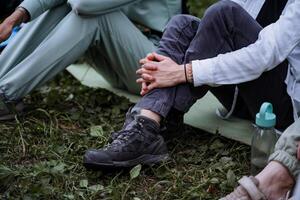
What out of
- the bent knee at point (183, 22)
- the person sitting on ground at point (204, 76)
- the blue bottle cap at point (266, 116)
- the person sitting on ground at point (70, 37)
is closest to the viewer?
the blue bottle cap at point (266, 116)

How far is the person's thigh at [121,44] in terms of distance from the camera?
312cm

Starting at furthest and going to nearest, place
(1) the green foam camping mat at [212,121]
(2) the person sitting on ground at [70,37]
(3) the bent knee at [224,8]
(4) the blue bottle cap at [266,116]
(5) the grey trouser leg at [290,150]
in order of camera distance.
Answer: (2) the person sitting on ground at [70,37] < (1) the green foam camping mat at [212,121] < (3) the bent knee at [224,8] < (4) the blue bottle cap at [266,116] < (5) the grey trouser leg at [290,150]

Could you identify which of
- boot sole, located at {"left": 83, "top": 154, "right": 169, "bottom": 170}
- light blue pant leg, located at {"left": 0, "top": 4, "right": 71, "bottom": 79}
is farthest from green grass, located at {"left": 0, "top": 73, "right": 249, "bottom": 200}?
light blue pant leg, located at {"left": 0, "top": 4, "right": 71, "bottom": 79}

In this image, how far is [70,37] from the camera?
120 inches

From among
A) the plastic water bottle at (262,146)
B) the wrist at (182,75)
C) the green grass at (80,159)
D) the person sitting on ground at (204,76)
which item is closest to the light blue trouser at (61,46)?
the green grass at (80,159)

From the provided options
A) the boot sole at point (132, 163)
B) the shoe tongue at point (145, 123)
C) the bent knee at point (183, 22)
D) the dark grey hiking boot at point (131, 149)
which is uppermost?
the bent knee at point (183, 22)

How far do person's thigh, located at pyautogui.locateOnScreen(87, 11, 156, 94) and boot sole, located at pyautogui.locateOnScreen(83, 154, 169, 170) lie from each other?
716mm

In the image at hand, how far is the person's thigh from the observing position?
3119mm

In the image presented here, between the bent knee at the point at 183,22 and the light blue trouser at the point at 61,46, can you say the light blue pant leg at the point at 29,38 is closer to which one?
the light blue trouser at the point at 61,46

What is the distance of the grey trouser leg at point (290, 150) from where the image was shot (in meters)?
2.04

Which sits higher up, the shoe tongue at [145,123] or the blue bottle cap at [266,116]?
the blue bottle cap at [266,116]

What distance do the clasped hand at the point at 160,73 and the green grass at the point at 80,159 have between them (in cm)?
36

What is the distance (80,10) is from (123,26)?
11.0 inches

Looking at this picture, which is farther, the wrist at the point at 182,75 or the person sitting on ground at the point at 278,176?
the wrist at the point at 182,75
